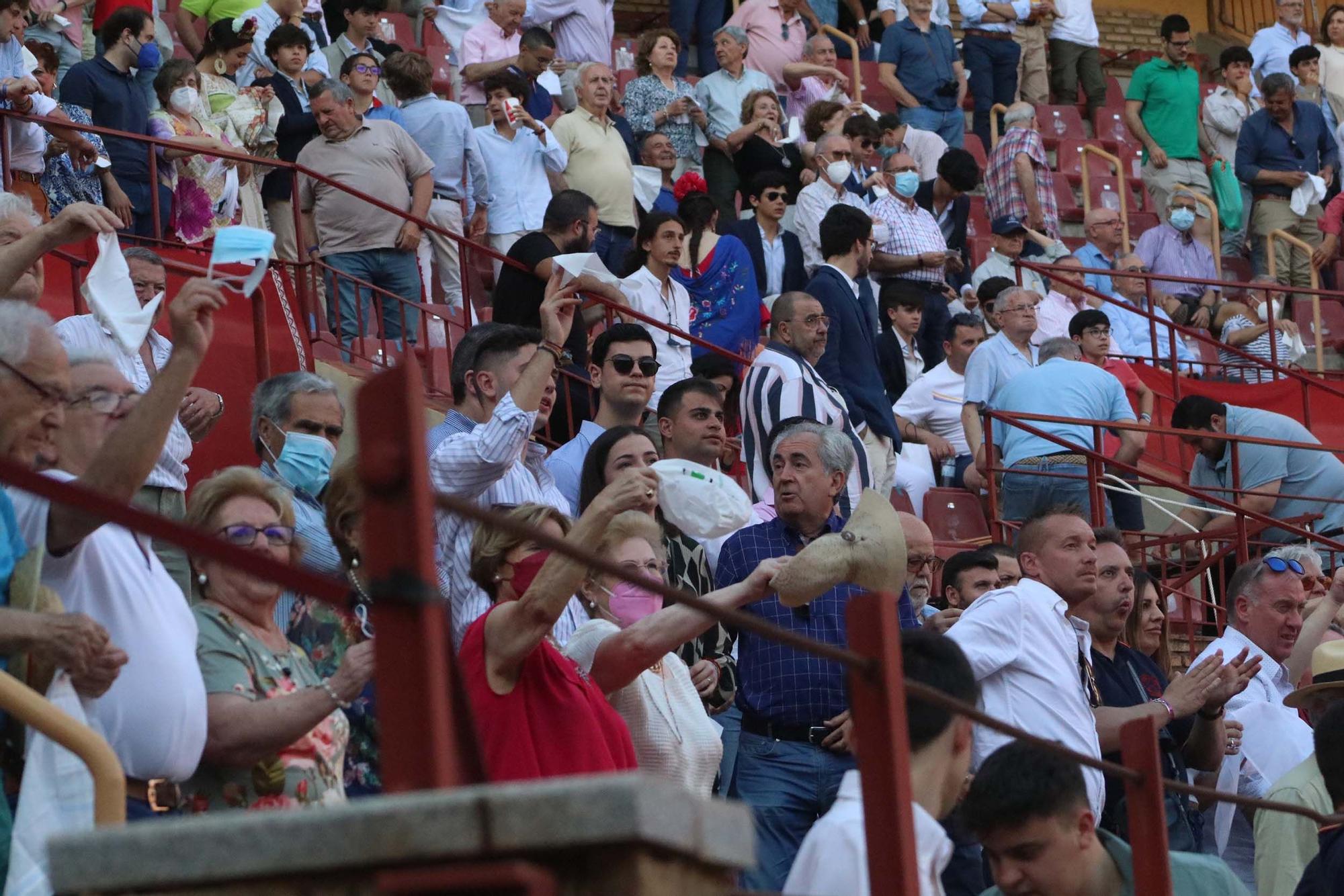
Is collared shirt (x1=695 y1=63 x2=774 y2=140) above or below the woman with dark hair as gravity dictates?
above

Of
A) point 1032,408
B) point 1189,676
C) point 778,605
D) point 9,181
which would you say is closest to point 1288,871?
point 1189,676

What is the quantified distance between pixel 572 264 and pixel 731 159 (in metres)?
5.24

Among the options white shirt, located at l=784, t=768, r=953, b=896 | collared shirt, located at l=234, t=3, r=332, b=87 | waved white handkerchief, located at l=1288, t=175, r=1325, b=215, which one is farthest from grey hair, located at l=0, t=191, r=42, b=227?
waved white handkerchief, located at l=1288, t=175, r=1325, b=215

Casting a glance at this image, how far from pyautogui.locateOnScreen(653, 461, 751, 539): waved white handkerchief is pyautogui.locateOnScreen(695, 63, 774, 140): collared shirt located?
762cm

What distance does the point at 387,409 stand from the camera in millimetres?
1971

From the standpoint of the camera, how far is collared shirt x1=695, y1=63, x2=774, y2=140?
13.9 meters

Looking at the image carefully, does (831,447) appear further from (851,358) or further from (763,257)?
(763,257)

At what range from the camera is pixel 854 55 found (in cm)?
1672

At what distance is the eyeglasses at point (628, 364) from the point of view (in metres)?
7.74

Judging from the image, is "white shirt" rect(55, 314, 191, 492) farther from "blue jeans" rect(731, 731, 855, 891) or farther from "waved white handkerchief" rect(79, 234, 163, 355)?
"blue jeans" rect(731, 731, 855, 891)

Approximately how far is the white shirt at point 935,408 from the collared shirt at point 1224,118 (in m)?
7.56

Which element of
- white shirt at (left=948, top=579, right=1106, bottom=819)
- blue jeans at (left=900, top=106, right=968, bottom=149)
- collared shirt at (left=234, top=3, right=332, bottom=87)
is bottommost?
white shirt at (left=948, top=579, right=1106, bottom=819)

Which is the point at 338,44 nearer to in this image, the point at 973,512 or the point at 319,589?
the point at 973,512

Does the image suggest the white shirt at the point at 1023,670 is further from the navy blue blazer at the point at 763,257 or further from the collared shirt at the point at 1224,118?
the collared shirt at the point at 1224,118
